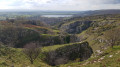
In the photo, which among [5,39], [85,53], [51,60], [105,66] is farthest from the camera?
[5,39]

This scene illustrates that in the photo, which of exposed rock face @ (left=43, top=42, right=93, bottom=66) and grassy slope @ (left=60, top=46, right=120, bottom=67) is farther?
exposed rock face @ (left=43, top=42, right=93, bottom=66)

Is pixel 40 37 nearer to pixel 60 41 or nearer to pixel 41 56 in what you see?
pixel 60 41

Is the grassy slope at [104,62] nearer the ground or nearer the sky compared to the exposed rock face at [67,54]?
nearer the sky

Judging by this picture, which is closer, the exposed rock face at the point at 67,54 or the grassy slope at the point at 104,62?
the grassy slope at the point at 104,62

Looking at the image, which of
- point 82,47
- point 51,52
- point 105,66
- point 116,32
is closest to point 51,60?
point 51,52

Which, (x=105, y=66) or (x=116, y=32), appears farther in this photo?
(x=116, y=32)

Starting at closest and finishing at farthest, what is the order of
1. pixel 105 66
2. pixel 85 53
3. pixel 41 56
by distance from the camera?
pixel 105 66 < pixel 41 56 < pixel 85 53

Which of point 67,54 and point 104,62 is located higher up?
point 104,62

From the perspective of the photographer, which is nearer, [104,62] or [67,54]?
[104,62]
